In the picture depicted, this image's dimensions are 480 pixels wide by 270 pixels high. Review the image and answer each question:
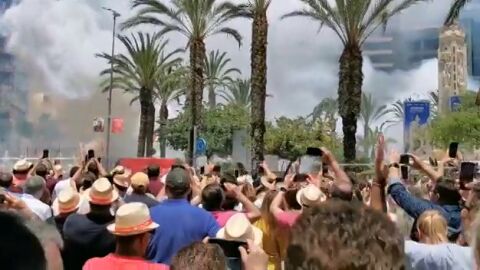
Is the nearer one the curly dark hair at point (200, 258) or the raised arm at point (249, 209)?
the curly dark hair at point (200, 258)

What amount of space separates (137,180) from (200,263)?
11.9ft

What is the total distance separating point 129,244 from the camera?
4.00 metres

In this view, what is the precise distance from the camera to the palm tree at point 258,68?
85.0ft

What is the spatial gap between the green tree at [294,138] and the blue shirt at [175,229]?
5172cm

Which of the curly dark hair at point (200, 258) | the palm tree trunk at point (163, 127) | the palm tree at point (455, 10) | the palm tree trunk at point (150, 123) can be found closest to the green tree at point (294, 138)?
the palm tree trunk at point (163, 127)

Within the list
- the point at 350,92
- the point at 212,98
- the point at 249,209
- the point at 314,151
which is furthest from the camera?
the point at 212,98

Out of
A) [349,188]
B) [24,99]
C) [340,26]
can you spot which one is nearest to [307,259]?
[349,188]

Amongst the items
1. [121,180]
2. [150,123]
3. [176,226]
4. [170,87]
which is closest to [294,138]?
[170,87]

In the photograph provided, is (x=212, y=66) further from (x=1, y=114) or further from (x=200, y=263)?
(x=200, y=263)

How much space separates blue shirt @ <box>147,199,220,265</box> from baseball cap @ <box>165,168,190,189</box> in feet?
0.50

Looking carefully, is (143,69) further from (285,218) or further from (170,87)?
(285,218)

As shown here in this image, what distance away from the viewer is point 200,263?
3273 millimetres

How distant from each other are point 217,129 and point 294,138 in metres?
7.37

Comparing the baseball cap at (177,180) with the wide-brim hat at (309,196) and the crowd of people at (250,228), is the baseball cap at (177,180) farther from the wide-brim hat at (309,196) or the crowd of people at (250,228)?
the wide-brim hat at (309,196)
